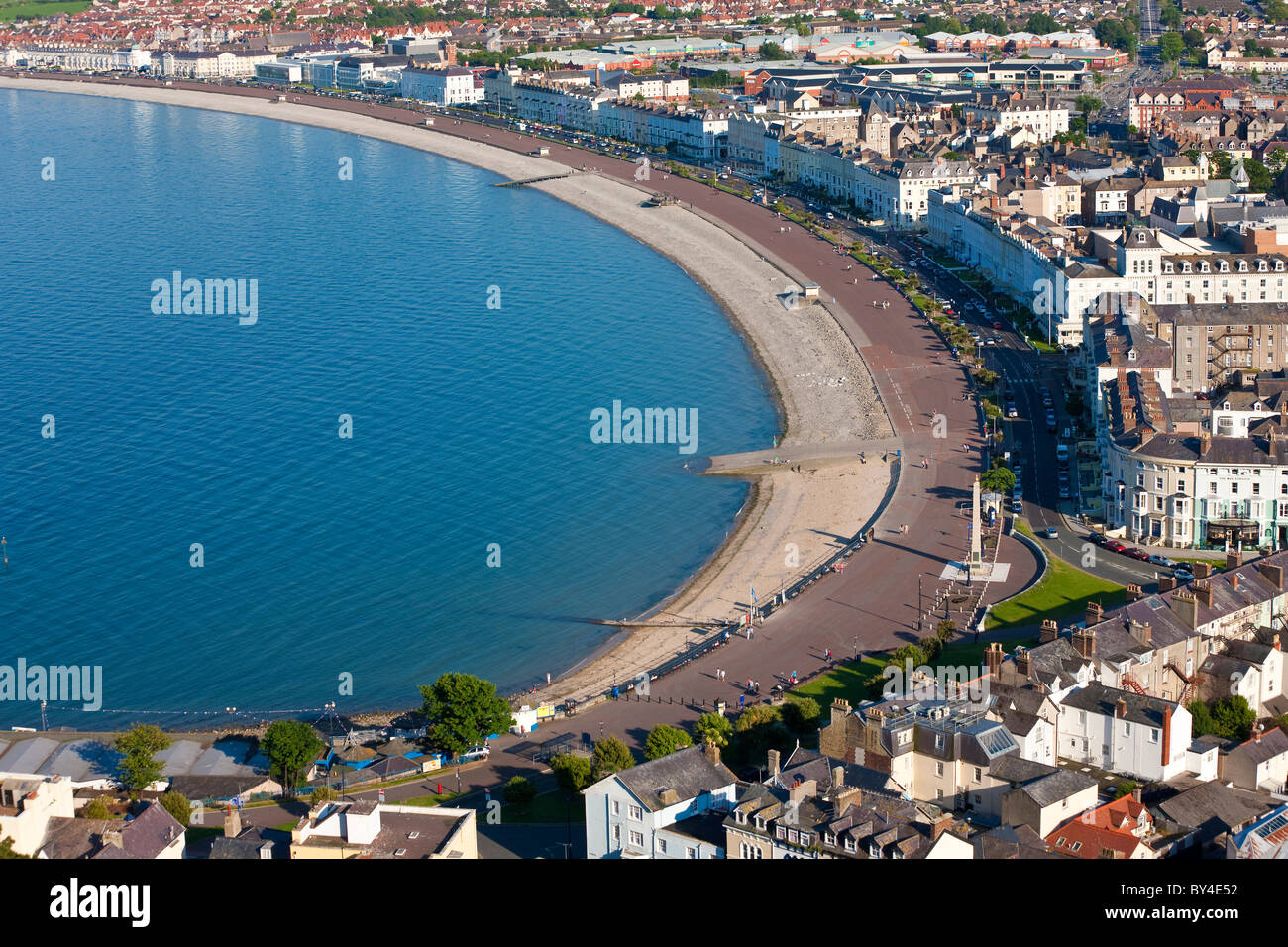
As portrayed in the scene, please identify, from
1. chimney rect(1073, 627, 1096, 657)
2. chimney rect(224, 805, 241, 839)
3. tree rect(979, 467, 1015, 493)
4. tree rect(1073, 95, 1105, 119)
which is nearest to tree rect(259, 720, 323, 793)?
chimney rect(224, 805, 241, 839)

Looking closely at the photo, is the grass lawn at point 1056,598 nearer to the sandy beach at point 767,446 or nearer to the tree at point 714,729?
the sandy beach at point 767,446

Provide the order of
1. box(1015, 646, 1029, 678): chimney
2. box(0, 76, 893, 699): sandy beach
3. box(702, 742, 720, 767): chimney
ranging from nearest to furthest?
box(702, 742, 720, 767): chimney, box(1015, 646, 1029, 678): chimney, box(0, 76, 893, 699): sandy beach

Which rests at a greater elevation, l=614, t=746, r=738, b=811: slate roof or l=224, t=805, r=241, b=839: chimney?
l=614, t=746, r=738, b=811: slate roof

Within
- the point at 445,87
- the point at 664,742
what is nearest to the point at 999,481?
the point at 664,742

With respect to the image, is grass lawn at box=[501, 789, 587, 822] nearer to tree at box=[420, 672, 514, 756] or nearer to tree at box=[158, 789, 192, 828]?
tree at box=[420, 672, 514, 756]

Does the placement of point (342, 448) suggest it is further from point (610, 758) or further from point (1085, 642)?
point (1085, 642)

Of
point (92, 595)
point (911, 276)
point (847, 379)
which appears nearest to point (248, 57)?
point (911, 276)

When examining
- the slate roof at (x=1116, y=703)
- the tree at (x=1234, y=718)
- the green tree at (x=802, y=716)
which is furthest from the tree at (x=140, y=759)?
the tree at (x=1234, y=718)
